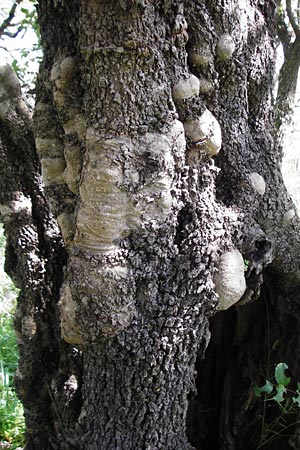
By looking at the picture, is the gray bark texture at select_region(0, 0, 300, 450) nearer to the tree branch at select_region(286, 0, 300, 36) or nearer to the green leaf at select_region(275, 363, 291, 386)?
the green leaf at select_region(275, 363, 291, 386)

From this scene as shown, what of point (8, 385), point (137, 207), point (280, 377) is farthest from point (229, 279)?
point (8, 385)

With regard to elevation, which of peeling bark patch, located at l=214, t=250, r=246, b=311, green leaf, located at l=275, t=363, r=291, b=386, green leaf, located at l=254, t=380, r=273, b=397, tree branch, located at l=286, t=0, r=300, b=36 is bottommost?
green leaf, located at l=254, t=380, r=273, b=397

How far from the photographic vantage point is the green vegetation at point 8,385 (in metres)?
2.23

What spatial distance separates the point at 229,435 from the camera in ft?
5.32

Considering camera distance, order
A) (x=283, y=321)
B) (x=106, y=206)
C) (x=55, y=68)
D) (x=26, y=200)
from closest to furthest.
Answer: (x=106, y=206)
(x=55, y=68)
(x=26, y=200)
(x=283, y=321)

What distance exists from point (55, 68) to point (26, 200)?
0.47 m

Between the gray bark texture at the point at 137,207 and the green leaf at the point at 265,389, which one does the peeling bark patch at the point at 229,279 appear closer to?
the gray bark texture at the point at 137,207

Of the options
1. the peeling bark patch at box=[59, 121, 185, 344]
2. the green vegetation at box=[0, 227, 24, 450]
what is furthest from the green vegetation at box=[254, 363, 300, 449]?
the green vegetation at box=[0, 227, 24, 450]

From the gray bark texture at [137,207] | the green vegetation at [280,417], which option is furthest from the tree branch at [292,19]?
the green vegetation at [280,417]

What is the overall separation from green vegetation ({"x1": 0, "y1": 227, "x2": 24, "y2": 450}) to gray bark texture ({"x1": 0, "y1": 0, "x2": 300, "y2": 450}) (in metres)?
0.78

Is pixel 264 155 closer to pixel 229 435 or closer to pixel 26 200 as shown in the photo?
pixel 26 200

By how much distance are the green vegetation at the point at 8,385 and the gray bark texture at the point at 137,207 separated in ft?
2.57

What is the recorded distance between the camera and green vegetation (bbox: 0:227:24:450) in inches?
87.7

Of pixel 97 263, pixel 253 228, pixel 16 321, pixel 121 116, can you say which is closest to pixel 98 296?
pixel 97 263
